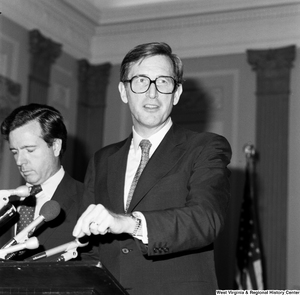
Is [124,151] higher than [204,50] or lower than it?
lower

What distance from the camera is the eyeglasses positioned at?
245 cm

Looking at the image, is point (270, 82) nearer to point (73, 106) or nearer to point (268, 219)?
point (268, 219)

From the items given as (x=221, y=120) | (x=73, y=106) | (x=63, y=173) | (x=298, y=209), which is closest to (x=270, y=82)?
→ (x=221, y=120)

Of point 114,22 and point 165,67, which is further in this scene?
point 114,22

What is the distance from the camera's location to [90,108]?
9445 millimetres

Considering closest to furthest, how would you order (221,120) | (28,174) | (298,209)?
(28,174), (298,209), (221,120)

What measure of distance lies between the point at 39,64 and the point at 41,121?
542 cm

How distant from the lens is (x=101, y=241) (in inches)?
94.7

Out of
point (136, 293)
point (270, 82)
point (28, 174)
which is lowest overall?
point (136, 293)

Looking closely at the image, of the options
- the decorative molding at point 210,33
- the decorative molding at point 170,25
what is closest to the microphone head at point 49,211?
the decorative molding at point 170,25

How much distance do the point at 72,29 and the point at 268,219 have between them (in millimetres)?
3956

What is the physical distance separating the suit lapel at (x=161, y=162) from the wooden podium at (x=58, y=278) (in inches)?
28.7

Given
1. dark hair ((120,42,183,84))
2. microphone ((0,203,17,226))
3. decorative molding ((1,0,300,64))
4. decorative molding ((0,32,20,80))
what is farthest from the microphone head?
decorative molding ((1,0,300,64))

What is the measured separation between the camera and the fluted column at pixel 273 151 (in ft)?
25.9
